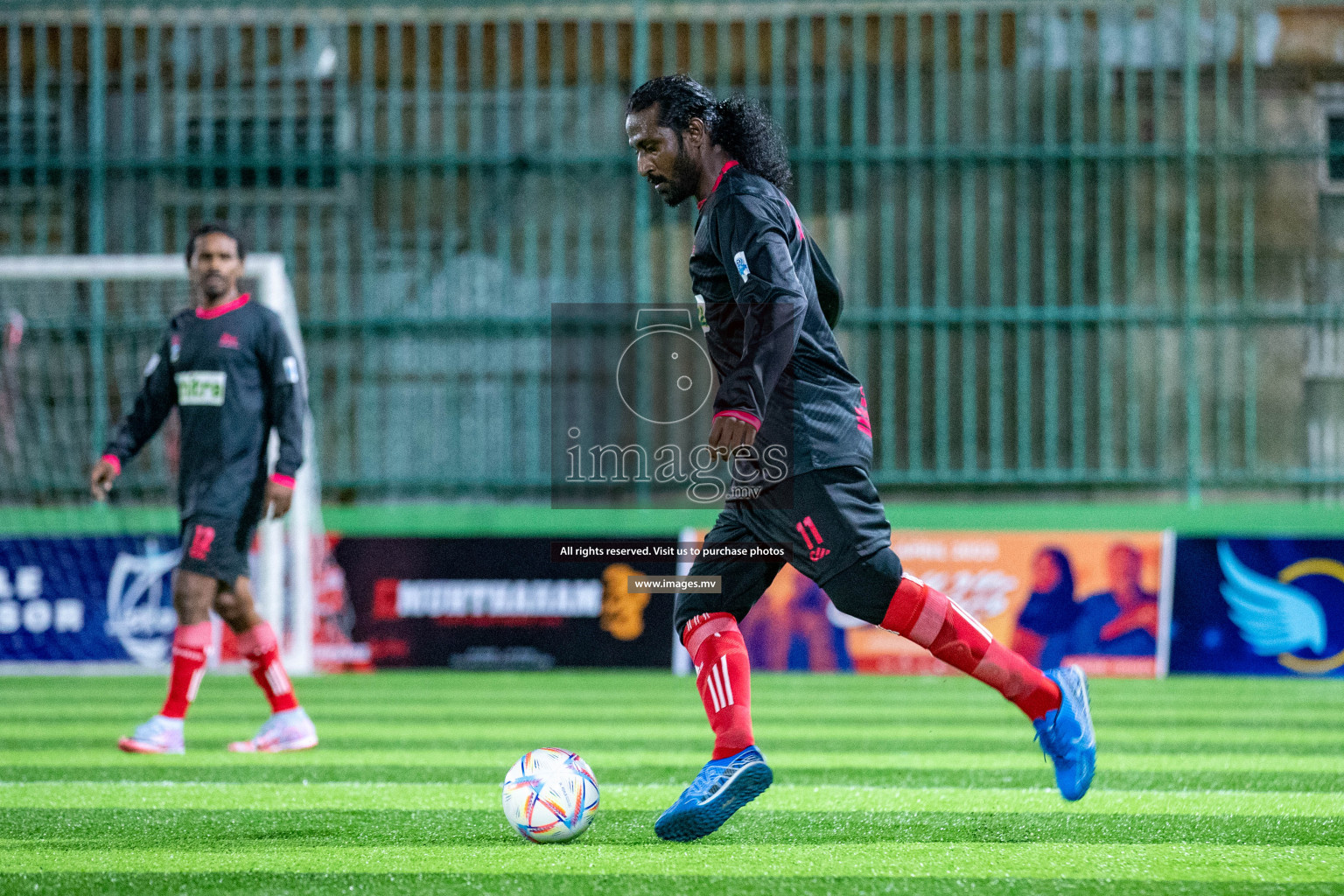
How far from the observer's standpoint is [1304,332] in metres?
11.0

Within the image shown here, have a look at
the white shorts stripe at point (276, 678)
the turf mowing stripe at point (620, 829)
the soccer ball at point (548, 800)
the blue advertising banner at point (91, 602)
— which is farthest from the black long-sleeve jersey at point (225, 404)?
the blue advertising banner at point (91, 602)

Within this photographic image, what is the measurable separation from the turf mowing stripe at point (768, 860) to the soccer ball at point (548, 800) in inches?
1.9

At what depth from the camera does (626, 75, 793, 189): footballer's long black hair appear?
149 inches

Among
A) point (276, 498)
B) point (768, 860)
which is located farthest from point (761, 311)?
point (276, 498)

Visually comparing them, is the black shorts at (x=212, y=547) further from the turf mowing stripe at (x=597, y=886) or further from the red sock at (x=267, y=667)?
the turf mowing stripe at (x=597, y=886)

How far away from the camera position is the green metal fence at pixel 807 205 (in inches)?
436

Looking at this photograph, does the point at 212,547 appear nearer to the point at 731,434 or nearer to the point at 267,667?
the point at 267,667

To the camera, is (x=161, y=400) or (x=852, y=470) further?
(x=161, y=400)

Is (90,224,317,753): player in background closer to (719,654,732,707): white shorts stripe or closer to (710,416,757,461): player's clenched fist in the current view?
(719,654,732,707): white shorts stripe

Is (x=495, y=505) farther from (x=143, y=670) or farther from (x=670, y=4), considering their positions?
(x=670, y=4)

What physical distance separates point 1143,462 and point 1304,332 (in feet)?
4.83

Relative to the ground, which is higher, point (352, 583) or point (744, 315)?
point (744, 315)

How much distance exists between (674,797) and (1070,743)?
1339 millimetres

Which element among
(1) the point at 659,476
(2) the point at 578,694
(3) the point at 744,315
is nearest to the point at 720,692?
(3) the point at 744,315
